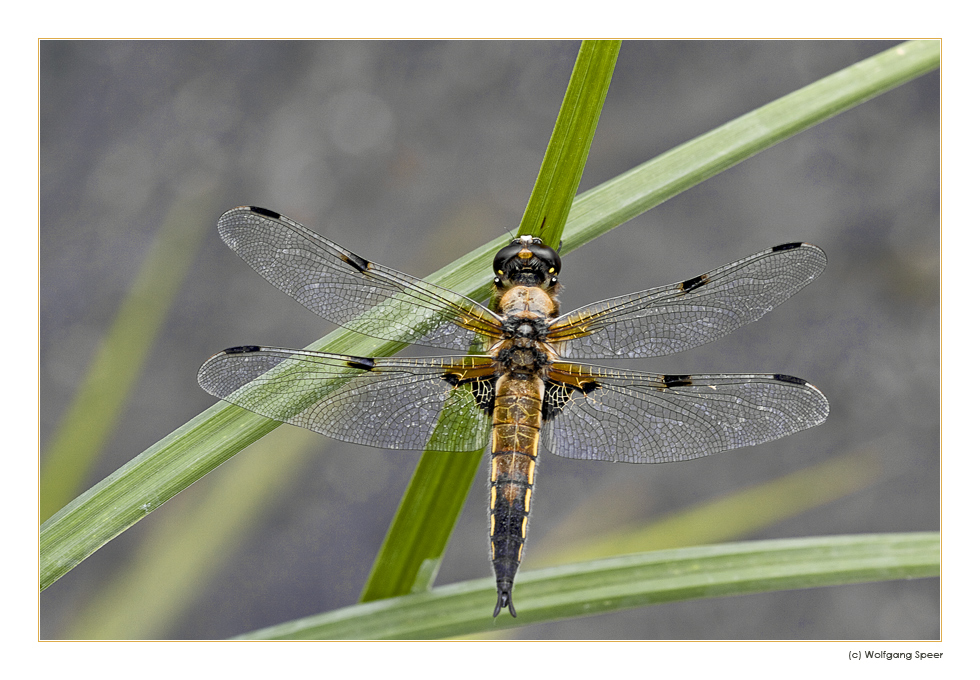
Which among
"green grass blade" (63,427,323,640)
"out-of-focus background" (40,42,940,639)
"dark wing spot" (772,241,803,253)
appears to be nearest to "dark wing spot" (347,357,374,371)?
"dark wing spot" (772,241,803,253)

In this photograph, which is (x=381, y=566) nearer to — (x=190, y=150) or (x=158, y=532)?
(x=158, y=532)

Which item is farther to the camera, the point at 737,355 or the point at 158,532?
the point at 737,355

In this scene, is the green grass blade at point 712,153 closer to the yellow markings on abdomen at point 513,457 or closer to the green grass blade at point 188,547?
the yellow markings on abdomen at point 513,457

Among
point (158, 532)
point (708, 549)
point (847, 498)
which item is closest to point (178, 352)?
point (158, 532)

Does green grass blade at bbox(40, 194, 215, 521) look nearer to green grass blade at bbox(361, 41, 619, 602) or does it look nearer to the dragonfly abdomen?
green grass blade at bbox(361, 41, 619, 602)

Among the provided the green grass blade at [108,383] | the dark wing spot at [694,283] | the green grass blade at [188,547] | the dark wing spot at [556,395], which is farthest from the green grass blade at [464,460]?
the green grass blade at [108,383]

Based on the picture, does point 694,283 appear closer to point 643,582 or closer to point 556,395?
point 556,395
